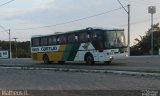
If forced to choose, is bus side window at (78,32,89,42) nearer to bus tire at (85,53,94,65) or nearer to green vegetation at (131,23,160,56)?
bus tire at (85,53,94,65)

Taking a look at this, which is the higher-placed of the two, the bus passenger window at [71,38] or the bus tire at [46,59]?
the bus passenger window at [71,38]

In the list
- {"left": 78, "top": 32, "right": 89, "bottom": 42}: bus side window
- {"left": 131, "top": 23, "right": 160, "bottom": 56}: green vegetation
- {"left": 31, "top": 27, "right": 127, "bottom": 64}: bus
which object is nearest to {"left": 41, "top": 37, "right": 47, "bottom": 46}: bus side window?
{"left": 31, "top": 27, "right": 127, "bottom": 64}: bus

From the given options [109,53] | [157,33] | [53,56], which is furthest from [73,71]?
[157,33]

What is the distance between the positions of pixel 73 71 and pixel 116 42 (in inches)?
333

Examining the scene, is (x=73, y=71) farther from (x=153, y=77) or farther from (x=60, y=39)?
(x=60, y=39)

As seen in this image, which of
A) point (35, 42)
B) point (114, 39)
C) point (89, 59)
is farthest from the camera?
point (35, 42)

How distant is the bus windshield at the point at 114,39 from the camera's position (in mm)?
34781

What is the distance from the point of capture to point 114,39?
3500cm

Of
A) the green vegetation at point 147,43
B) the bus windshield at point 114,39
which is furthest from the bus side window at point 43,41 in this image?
the green vegetation at point 147,43

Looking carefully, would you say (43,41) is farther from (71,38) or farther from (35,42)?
(71,38)

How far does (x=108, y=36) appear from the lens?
35.0 meters

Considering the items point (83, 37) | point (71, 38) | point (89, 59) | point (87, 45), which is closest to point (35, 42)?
point (71, 38)

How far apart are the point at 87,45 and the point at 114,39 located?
241 cm

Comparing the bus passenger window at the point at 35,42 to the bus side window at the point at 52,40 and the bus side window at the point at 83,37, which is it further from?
the bus side window at the point at 83,37
